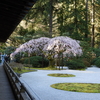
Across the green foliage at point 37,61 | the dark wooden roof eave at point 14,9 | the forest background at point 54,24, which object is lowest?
the green foliage at point 37,61

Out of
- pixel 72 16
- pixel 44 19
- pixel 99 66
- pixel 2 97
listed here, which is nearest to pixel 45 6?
pixel 44 19

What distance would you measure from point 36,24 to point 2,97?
40.6 meters

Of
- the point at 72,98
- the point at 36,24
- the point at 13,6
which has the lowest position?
the point at 72,98

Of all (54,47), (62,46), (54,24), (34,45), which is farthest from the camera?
(54,24)

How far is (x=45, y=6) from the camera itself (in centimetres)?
4453

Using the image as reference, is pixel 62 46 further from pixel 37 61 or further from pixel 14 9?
pixel 14 9

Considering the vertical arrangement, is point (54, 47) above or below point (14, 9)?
above

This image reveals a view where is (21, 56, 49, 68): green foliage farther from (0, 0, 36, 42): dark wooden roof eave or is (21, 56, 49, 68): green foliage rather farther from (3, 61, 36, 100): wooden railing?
(0, 0, 36, 42): dark wooden roof eave

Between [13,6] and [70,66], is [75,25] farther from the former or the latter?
[13,6]

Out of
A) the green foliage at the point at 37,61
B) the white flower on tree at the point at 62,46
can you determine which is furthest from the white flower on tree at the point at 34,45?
the green foliage at the point at 37,61

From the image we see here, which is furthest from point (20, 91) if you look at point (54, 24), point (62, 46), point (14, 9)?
point (54, 24)

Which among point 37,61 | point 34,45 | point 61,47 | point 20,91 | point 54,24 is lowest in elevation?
point 20,91

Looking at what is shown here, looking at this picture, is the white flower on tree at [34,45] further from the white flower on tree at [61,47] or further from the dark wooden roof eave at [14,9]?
the dark wooden roof eave at [14,9]

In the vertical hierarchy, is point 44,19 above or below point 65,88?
above
